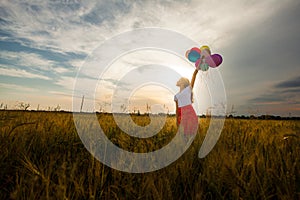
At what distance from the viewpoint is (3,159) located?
2219 mm

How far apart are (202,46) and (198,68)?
538 millimetres

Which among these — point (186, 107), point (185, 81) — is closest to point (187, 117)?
point (186, 107)

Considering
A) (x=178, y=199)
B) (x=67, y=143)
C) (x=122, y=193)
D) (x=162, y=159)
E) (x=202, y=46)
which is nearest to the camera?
(x=178, y=199)

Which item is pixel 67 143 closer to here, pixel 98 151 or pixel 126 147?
pixel 98 151

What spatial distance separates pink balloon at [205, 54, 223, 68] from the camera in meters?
5.15

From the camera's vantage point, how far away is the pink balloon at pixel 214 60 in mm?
5148

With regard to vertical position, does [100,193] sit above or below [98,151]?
below

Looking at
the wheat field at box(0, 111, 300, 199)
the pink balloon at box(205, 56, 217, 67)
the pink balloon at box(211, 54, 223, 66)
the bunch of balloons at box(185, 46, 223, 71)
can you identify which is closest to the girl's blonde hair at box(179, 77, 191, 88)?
the bunch of balloons at box(185, 46, 223, 71)

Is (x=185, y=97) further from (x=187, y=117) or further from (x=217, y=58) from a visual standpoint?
(x=217, y=58)

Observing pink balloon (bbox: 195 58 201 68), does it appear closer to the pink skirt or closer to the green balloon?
the green balloon

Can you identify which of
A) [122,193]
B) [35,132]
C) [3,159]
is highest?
[35,132]

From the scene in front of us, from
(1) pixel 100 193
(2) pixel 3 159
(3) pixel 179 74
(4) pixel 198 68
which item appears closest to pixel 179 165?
(1) pixel 100 193

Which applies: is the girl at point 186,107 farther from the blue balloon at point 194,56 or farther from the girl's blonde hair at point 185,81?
the blue balloon at point 194,56

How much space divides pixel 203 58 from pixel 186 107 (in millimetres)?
1280
